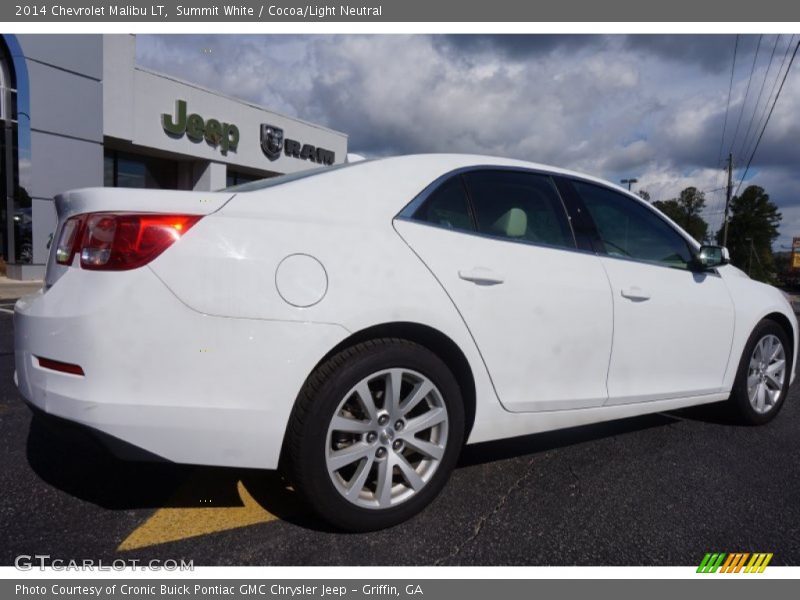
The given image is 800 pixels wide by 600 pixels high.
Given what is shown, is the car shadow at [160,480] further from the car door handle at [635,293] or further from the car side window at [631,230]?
the car side window at [631,230]

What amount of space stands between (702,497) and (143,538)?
7.79 feet

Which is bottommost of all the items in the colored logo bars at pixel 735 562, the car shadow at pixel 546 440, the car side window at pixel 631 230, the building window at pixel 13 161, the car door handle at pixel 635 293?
the colored logo bars at pixel 735 562

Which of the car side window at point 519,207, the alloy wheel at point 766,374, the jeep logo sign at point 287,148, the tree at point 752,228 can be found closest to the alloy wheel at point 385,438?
the car side window at point 519,207

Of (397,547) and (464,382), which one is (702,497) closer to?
(464,382)

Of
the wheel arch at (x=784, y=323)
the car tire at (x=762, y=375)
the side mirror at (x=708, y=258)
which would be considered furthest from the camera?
the wheel arch at (x=784, y=323)

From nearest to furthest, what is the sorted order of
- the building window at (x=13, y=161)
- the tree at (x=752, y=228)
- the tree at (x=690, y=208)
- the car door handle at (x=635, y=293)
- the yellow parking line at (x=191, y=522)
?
1. the yellow parking line at (x=191, y=522)
2. the car door handle at (x=635, y=293)
3. the building window at (x=13, y=161)
4. the tree at (x=690, y=208)
5. the tree at (x=752, y=228)

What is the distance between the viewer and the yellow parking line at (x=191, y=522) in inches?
83.0

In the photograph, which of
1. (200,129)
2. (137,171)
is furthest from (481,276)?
(137,171)

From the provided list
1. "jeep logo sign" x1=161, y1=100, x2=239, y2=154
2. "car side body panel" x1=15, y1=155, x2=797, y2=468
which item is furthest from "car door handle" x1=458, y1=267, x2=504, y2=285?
"jeep logo sign" x1=161, y1=100, x2=239, y2=154

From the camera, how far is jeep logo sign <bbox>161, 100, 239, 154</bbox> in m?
17.0

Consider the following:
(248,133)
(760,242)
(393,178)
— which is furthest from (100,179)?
(760,242)

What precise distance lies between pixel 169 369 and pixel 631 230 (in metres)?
2.51

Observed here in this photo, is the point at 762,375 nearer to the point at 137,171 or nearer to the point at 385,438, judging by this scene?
the point at 385,438

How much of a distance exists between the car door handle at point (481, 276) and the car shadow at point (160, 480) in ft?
3.46
